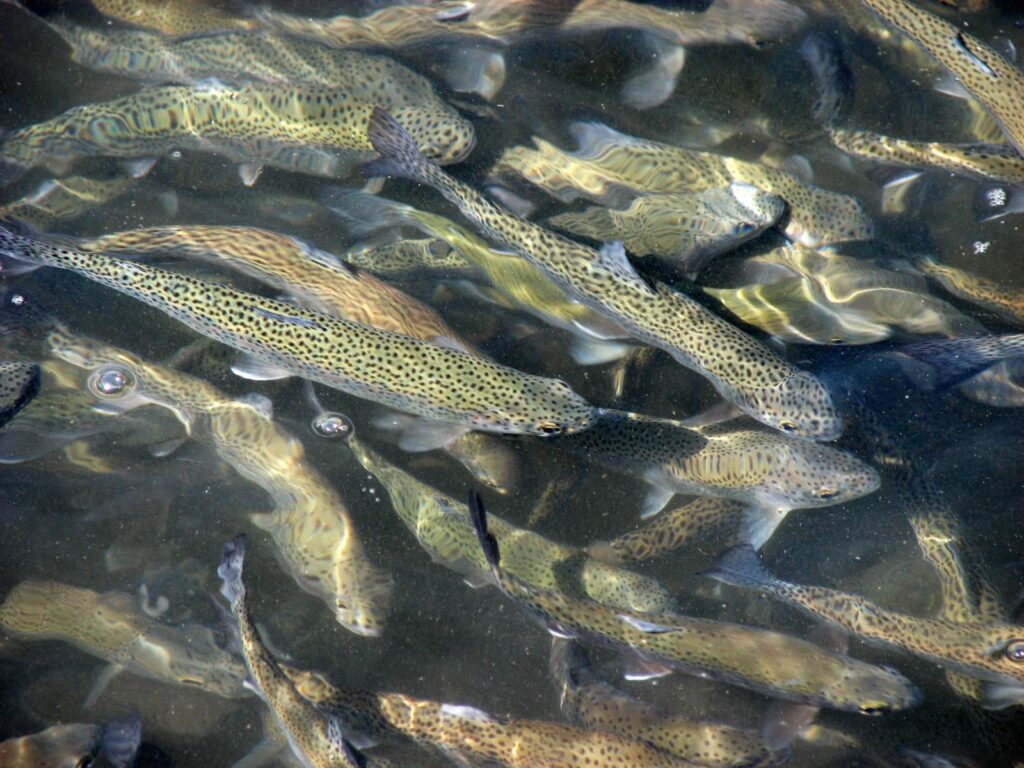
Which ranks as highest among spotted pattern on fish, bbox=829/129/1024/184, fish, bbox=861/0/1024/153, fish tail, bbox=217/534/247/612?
fish, bbox=861/0/1024/153

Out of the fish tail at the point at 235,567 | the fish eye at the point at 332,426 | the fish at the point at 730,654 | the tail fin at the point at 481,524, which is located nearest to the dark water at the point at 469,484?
the fish eye at the point at 332,426

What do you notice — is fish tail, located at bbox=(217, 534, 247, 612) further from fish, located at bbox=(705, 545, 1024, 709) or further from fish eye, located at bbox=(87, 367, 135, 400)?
fish, located at bbox=(705, 545, 1024, 709)

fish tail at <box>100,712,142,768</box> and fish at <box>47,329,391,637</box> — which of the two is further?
fish at <box>47,329,391,637</box>

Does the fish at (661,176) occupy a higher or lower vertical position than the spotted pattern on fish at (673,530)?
higher

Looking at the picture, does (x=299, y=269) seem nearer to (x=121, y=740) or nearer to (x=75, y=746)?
(x=121, y=740)

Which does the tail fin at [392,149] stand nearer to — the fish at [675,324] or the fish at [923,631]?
the fish at [675,324]

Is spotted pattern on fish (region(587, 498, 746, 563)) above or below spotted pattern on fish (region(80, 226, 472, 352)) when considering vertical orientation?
below

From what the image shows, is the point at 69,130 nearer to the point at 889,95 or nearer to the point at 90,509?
the point at 90,509

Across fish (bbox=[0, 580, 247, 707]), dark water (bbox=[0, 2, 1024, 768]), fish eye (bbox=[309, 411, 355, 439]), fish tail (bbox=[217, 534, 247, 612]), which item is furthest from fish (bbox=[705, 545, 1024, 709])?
fish (bbox=[0, 580, 247, 707])

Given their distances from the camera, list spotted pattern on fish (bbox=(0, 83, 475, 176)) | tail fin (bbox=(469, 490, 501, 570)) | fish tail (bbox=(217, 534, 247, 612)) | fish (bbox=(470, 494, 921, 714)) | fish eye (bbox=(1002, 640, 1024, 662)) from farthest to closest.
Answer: spotted pattern on fish (bbox=(0, 83, 475, 176)) → fish eye (bbox=(1002, 640, 1024, 662)) → fish (bbox=(470, 494, 921, 714)) → fish tail (bbox=(217, 534, 247, 612)) → tail fin (bbox=(469, 490, 501, 570))
